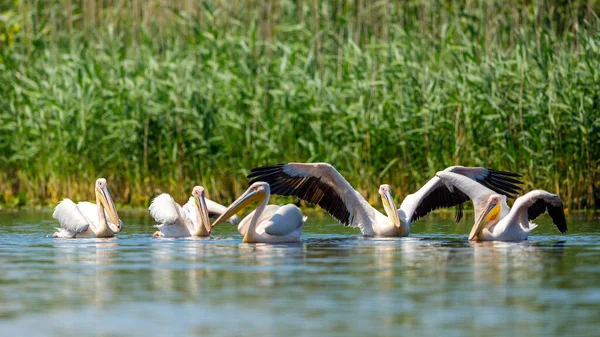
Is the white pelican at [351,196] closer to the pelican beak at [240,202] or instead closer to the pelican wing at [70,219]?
the pelican beak at [240,202]

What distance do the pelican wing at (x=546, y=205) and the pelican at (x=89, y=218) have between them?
3714 mm

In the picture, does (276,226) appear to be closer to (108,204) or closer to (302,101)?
(108,204)

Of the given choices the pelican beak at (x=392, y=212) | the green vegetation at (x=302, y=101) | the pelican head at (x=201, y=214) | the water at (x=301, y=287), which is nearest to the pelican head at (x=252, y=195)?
the pelican head at (x=201, y=214)

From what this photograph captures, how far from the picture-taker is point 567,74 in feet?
49.9

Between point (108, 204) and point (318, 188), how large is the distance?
199 cm

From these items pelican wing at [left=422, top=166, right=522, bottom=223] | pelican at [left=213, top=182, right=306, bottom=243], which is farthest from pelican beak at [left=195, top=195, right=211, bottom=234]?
pelican wing at [left=422, top=166, right=522, bottom=223]

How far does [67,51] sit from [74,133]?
78.2 inches

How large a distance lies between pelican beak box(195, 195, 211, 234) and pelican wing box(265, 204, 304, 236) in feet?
2.49

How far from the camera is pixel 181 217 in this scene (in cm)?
1245

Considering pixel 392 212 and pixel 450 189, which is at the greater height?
pixel 450 189

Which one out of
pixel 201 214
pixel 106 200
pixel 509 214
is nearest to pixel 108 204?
pixel 106 200

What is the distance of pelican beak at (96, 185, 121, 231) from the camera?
490 inches

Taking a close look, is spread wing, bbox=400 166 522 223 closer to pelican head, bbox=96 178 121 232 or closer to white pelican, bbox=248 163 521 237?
white pelican, bbox=248 163 521 237

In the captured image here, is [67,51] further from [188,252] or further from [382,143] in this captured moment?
[188,252]
